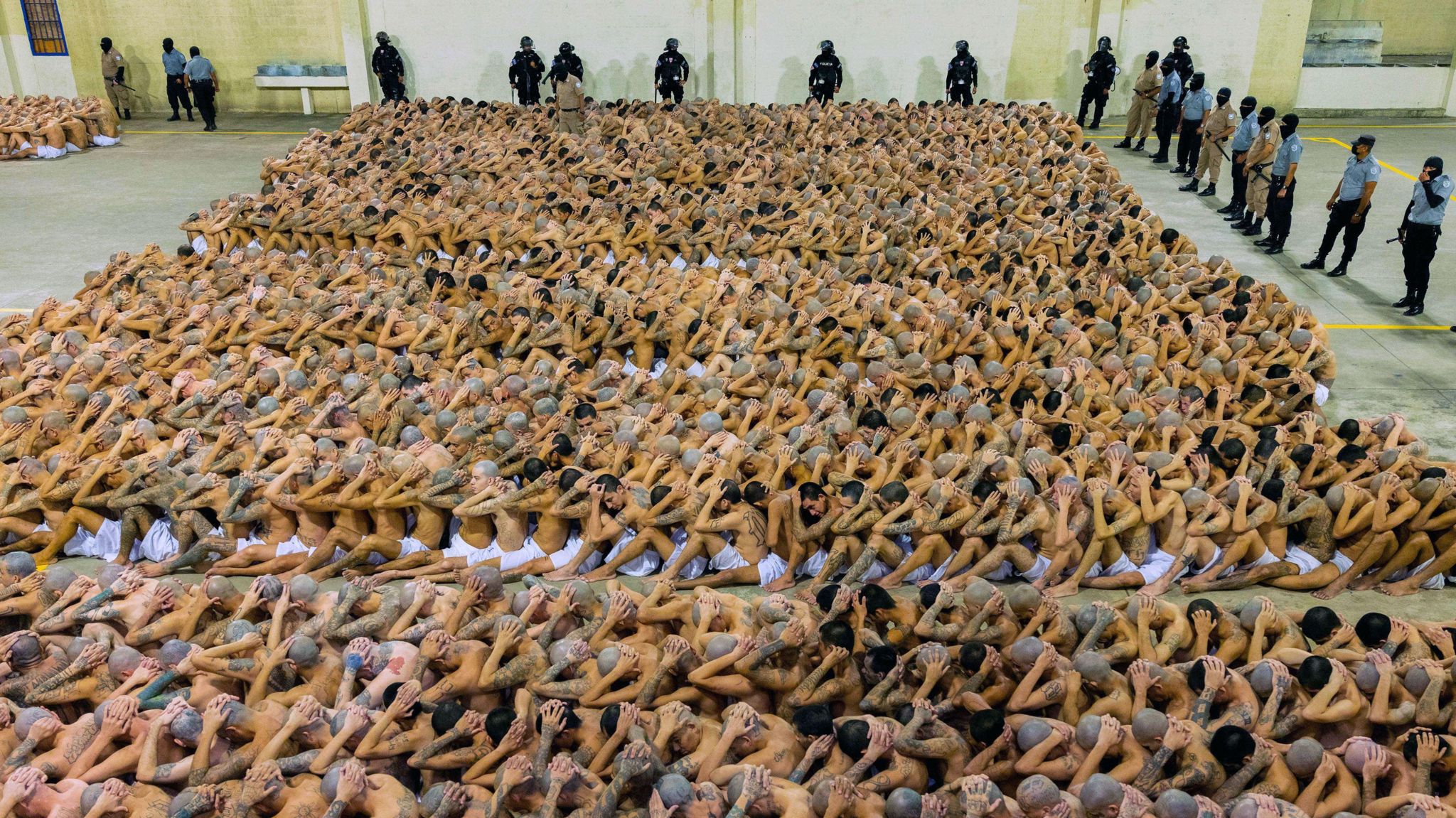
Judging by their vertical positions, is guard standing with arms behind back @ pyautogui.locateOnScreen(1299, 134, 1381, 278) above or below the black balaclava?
below

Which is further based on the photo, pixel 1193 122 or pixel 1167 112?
pixel 1167 112

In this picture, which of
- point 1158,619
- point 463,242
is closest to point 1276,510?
point 1158,619

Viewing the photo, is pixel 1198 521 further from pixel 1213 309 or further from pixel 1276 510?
pixel 1213 309

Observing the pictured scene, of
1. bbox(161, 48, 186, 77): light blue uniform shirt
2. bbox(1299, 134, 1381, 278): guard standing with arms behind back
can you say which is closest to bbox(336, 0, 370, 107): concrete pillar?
bbox(161, 48, 186, 77): light blue uniform shirt

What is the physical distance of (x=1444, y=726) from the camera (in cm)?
493

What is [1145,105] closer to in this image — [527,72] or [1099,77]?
[1099,77]

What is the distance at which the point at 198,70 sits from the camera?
904 inches

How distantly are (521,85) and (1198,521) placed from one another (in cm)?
1884

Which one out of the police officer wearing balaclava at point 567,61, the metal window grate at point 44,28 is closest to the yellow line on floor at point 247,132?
the metal window grate at point 44,28

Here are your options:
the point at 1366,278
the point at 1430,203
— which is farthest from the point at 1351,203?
the point at 1430,203

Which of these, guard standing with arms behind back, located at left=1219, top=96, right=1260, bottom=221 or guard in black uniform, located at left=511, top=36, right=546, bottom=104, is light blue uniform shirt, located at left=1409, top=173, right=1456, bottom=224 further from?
guard in black uniform, located at left=511, top=36, right=546, bottom=104

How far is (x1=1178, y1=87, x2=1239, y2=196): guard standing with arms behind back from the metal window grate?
2477cm

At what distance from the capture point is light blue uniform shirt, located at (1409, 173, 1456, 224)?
439 inches

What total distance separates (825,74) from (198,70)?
44.5 ft
